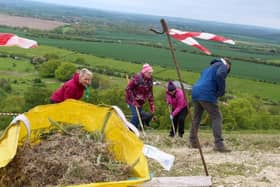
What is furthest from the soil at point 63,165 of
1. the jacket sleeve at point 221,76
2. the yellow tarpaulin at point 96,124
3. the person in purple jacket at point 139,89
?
the person in purple jacket at point 139,89

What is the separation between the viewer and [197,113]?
7570 mm

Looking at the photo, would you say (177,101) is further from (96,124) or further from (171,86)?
(96,124)

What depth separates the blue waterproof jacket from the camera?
697 centimetres

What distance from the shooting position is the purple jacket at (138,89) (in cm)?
804

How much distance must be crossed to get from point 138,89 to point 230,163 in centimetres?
239

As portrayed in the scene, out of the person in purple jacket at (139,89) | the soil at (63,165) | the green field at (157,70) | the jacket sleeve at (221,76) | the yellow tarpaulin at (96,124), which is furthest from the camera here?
the green field at (157,70)

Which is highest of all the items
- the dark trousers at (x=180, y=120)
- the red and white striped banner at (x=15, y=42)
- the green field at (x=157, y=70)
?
the red and white striped banner at (x=15, y=42)

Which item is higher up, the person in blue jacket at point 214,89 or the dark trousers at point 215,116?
the person in blue jacket at point 214,89

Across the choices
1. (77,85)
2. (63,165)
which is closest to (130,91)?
(77,85)

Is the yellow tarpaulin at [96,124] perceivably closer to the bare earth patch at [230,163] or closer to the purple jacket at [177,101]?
the bare earth patch at [230,163]

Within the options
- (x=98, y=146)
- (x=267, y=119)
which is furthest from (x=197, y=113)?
(x=267, y=119)

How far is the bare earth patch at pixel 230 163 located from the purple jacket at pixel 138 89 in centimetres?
87

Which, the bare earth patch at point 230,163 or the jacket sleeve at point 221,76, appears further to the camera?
the jacket sleeve at point 221,76

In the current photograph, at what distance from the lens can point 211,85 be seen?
7.09 meters
